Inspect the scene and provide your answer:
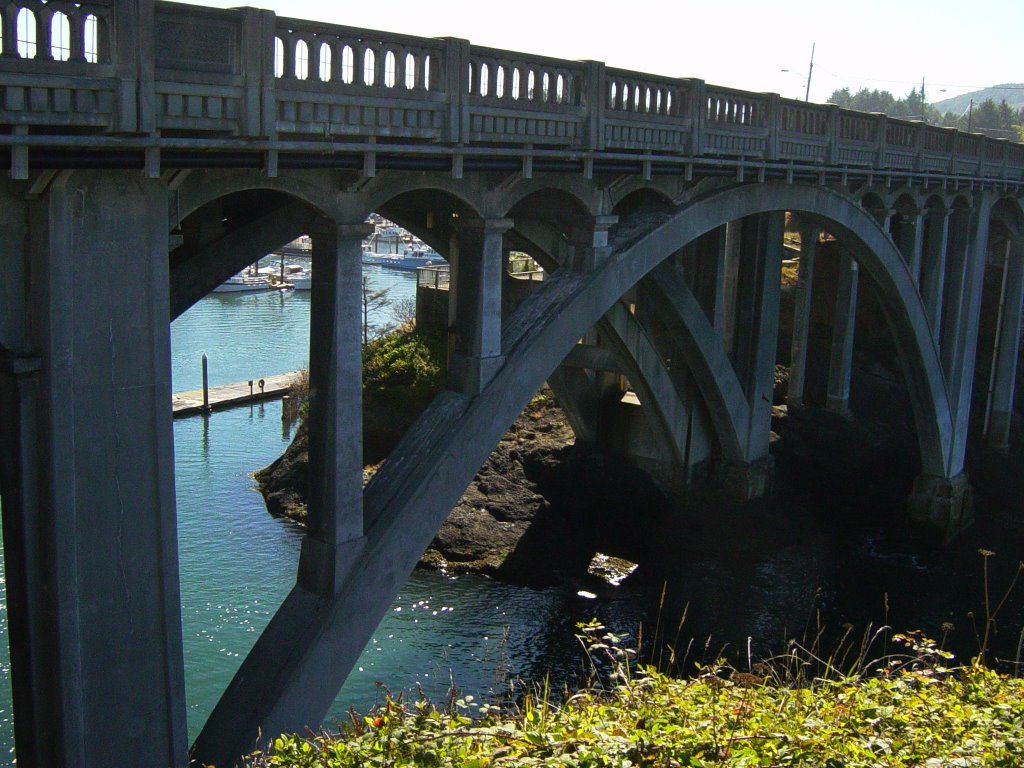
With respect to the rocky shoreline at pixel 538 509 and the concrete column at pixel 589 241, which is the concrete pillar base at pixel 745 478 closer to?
the rocky shoreline at pixel 538 509

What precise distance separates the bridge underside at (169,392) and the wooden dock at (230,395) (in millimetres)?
21070

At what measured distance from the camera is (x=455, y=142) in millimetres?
11547

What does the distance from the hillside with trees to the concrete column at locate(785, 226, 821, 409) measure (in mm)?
71504

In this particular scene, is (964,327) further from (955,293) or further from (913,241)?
(913,241)

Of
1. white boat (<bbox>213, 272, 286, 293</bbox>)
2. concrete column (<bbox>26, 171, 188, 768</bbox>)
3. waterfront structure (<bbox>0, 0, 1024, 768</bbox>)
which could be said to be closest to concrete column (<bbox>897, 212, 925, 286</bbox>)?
waterfront structure (<bbox>0, 0, 1024, 768</bbox>)

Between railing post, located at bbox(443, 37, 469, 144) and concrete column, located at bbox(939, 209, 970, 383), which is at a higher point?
railing post, located at bbox(443, 37, 469, 144)

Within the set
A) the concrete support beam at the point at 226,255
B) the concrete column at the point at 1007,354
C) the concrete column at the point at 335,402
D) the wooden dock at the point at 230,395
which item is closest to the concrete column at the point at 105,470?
the concrete column at the point at 335,402

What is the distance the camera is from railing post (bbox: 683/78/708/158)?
16047mm

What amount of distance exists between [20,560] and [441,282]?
26.1m

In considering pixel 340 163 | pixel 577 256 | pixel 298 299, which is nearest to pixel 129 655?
pixel 340 163

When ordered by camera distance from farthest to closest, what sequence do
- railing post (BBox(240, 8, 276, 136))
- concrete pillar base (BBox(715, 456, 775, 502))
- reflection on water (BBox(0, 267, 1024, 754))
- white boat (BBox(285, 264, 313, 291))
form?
white boat (BBox(285, 264, 313, 291)) < concrete pillar base (BBox(715, 456, 775, 502)) < reflection on water (BBox(0, 267, 1024, 754)) < railing post (BBox(240, 8, 276, 136))

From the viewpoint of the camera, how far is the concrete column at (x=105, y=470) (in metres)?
8.34

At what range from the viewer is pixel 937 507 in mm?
28188

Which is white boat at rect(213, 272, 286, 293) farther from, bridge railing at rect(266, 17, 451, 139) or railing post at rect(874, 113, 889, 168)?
bridge railing at rect(266, 17, 451, 139)
